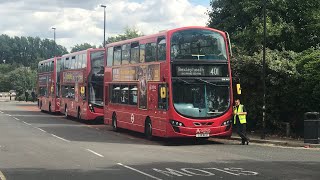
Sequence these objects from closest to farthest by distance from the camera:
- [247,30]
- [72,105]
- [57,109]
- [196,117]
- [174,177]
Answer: [174,177], [196,117], [247,30], [72,105], [57,109]

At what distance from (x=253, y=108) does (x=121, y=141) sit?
6058mm

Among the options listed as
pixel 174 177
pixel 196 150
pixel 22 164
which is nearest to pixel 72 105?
pixel 196 150

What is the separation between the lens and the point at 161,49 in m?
18.7

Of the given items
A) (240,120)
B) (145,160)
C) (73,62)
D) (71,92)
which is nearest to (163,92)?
(240,120)

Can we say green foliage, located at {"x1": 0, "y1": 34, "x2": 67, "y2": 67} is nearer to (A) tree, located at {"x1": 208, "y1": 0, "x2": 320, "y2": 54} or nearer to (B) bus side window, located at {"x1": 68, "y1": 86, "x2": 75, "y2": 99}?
(B) bus side window, located at {"x1": 68, "y1": 86, "x2": 75, "y2": 99}

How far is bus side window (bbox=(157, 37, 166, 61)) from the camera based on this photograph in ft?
60.4

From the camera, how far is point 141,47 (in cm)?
2081

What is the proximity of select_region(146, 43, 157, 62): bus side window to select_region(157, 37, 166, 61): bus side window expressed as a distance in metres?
0.42

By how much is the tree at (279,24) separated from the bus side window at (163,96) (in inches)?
298

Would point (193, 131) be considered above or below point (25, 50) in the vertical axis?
below

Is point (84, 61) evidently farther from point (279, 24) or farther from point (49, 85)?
point (49, 85)

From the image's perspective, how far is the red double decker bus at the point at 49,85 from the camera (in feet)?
127

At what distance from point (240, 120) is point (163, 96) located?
305cm

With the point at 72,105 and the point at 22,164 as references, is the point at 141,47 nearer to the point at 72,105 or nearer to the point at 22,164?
the point at 22,164
